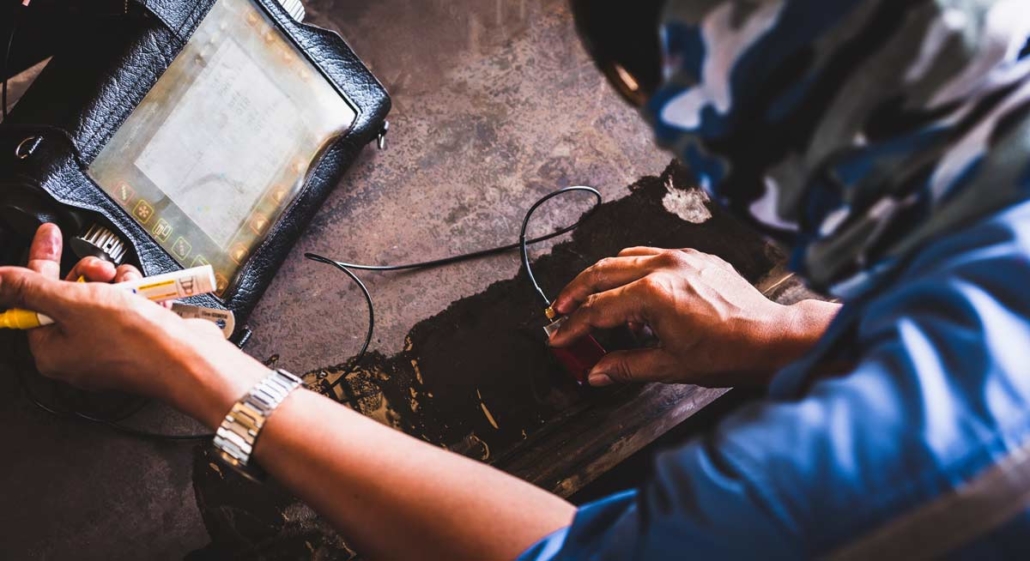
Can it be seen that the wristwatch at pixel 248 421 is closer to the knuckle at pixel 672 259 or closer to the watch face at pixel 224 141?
the watch face at pixel 224 141

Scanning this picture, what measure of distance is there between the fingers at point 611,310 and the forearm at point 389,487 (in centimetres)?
31

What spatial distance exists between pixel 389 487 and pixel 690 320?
44cm

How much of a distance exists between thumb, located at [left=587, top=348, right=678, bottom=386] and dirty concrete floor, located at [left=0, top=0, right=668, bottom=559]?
238mm

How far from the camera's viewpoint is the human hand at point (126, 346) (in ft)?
2.29

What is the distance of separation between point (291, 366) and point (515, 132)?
1.76ft

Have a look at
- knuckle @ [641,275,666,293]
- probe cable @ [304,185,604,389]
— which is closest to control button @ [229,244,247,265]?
probe cable @ [304,185,604,389]

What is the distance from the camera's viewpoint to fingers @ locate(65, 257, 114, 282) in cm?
81

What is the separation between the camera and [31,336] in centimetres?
79

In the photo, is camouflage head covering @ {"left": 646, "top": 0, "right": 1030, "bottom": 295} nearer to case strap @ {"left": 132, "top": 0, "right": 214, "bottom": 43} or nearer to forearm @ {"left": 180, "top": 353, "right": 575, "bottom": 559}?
forearm @ {"left": 180, "top": 353, "right": 575, "bottom": 559}

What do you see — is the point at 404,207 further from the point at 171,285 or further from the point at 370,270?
the point at 171,285

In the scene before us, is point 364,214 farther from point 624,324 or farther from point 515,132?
point 624,324

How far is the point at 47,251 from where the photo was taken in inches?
31.7

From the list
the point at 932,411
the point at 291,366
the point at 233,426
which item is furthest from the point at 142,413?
the point at 932,411

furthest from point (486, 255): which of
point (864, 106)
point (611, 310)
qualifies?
point (864, 106)
